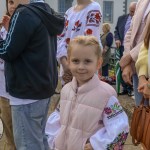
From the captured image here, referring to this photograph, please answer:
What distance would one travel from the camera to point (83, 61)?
236cm

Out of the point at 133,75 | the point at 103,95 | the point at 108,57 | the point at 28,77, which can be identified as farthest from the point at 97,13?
the point at 108,57

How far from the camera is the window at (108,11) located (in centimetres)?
3953

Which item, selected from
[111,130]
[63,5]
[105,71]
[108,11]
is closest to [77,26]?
[111,130]

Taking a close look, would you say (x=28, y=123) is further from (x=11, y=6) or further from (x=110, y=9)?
(x=110, y=9)

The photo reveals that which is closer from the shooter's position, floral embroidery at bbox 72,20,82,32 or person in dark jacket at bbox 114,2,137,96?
floral embroidery at bbox 72,20,82,32

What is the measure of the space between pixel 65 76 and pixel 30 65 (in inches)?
23.2

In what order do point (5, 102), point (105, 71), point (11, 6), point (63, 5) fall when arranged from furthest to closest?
point (63, 5) → point (105, 71) → point (5, 102) → point (11, 6)

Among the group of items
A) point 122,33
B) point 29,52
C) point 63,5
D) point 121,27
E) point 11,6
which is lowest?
point 63,5

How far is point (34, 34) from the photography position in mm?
2820

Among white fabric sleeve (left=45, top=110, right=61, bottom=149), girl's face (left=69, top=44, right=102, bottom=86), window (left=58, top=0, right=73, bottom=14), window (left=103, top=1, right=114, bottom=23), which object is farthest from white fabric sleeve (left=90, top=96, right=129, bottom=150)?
window (left=103, top=1, right=114, bottom=23)

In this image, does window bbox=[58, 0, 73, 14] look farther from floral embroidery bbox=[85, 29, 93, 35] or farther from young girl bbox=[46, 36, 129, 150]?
young girl bbox=[46, 36, 129, 150]

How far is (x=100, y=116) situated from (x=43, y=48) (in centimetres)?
85

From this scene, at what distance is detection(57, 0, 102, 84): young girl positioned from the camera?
3332 millimetres

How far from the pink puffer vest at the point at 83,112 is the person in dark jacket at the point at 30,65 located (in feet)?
1.85
